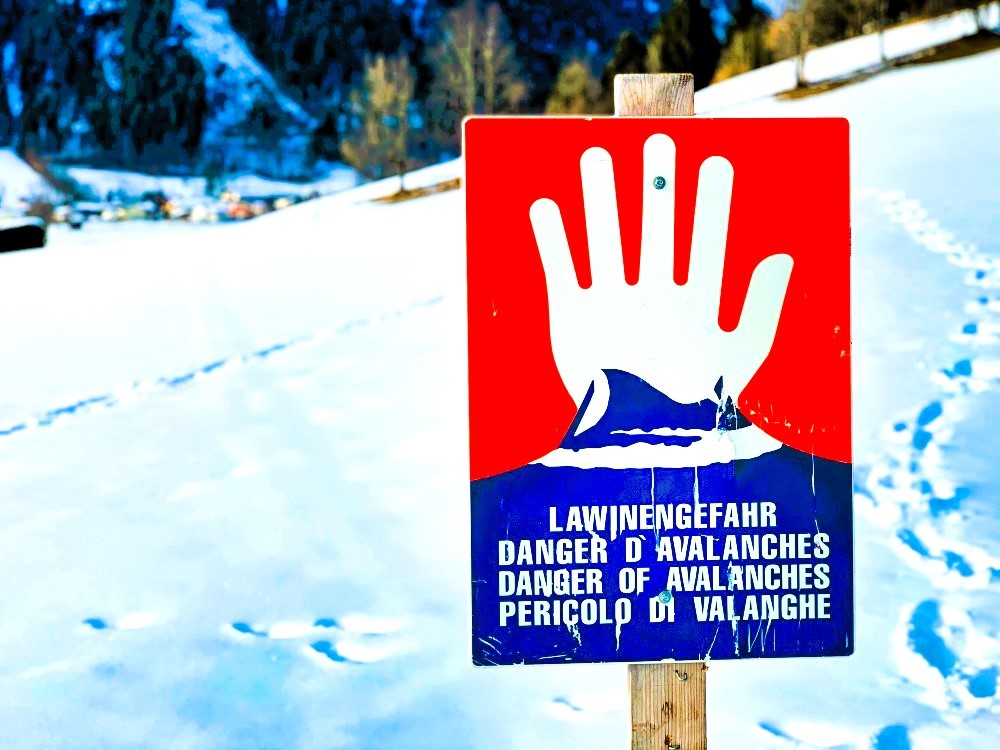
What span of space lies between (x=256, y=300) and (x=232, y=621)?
759 centimetres

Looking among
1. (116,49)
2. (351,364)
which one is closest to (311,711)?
(351,364)

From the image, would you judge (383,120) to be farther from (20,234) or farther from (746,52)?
(20,234)

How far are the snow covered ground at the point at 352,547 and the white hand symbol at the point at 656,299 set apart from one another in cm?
129

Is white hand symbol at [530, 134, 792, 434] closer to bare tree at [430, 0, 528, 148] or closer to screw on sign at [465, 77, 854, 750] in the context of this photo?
screw on sign at [465, 77, 854, 750]

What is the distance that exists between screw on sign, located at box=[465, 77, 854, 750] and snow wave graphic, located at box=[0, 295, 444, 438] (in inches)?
183

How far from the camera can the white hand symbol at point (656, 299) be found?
69.7 inches

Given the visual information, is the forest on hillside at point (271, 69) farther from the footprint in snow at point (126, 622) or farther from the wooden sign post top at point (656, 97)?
the wooden sign post top at point (656, 97)

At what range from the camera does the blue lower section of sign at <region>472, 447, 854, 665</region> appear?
5.89 feet

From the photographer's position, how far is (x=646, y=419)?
1.78 meters

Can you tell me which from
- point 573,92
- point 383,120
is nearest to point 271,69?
point 383,120

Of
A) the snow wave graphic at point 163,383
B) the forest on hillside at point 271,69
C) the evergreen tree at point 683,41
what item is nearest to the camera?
the snow wave graphic at point 163,383

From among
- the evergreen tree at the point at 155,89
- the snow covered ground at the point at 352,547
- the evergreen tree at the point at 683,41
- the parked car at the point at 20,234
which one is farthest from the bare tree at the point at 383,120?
the evergreen tree at the point at 155,89

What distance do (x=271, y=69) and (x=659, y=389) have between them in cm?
14657

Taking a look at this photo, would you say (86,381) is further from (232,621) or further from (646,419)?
(646,419)
